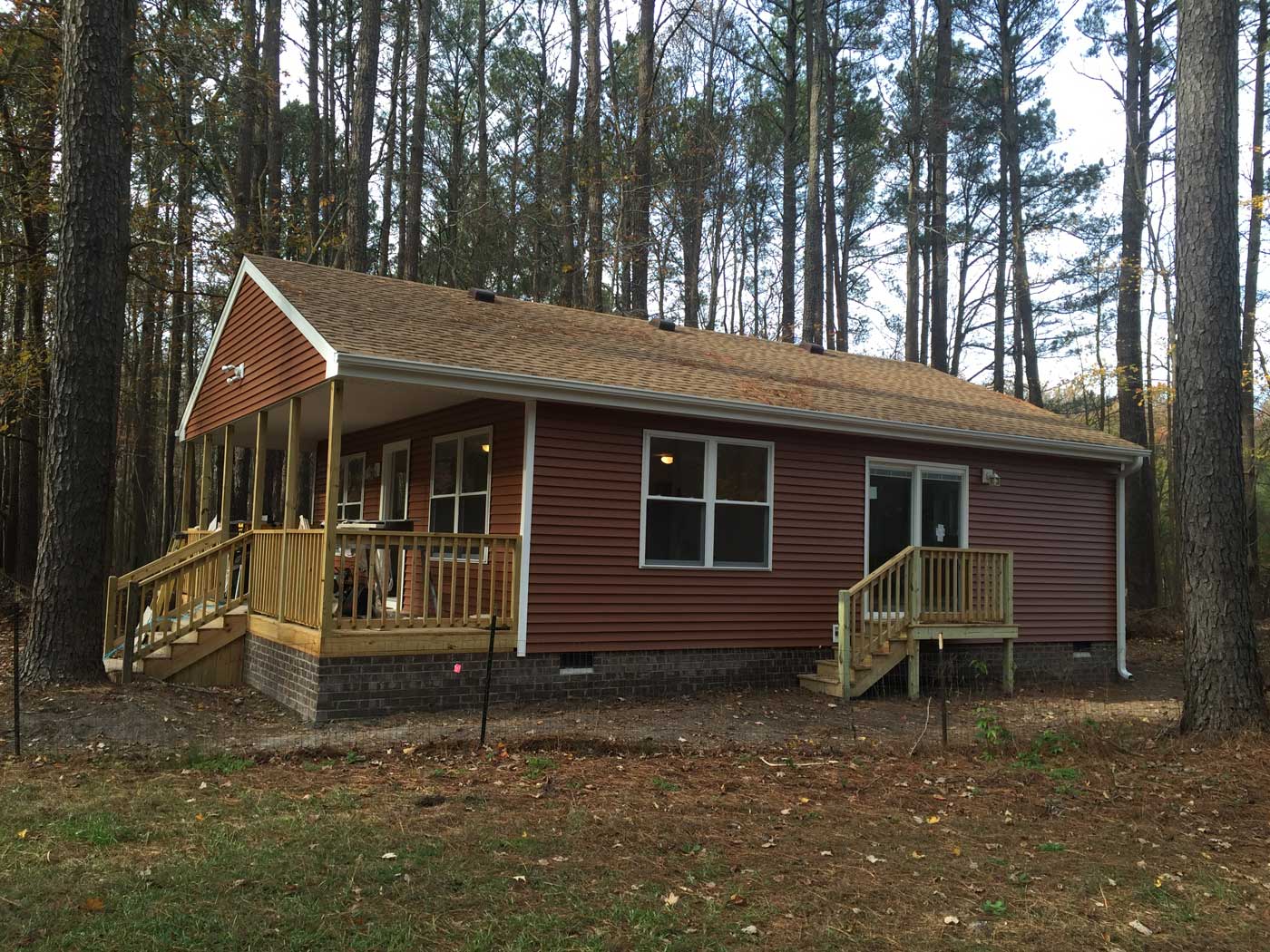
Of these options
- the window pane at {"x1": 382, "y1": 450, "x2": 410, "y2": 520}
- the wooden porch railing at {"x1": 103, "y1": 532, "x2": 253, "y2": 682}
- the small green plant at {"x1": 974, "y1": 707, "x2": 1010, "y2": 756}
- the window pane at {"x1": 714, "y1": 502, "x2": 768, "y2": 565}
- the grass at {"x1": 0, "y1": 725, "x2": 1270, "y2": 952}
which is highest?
the window pane at {"x1": 382, "y1": 450, "x2": 410, "y2": 520}

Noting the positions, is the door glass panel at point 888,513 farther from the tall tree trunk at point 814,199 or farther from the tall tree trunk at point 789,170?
the tall tree trunk at point 789,170

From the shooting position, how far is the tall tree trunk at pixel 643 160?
21734 millimetres

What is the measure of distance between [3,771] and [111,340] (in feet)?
16.3

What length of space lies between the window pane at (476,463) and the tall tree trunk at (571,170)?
38.8 feet

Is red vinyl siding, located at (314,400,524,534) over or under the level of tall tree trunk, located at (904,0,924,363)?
under

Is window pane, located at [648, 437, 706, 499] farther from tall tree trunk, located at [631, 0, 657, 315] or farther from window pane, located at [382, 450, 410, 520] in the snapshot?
tall tree trunk, located at [631, 0, 657, 315]

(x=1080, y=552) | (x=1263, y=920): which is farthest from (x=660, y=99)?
(x=1263, y=920)

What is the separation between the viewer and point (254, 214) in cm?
2128

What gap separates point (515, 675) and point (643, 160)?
15.8 metres

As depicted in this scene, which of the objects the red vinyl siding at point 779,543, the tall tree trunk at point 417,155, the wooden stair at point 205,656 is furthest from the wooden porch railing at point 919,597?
the tall tree trunk at point 417,155

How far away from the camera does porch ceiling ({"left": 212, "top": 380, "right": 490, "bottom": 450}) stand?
31.5 feet

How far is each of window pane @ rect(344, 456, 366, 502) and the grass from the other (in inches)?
303

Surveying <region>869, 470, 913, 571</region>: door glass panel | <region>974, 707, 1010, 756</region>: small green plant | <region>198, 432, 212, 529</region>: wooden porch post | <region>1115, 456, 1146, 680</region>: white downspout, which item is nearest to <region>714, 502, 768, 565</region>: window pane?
<region>869, 470, 913, 571</region>: door glass panel

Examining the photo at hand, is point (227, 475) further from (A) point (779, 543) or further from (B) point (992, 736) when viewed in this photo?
(B) point (992, 736)
